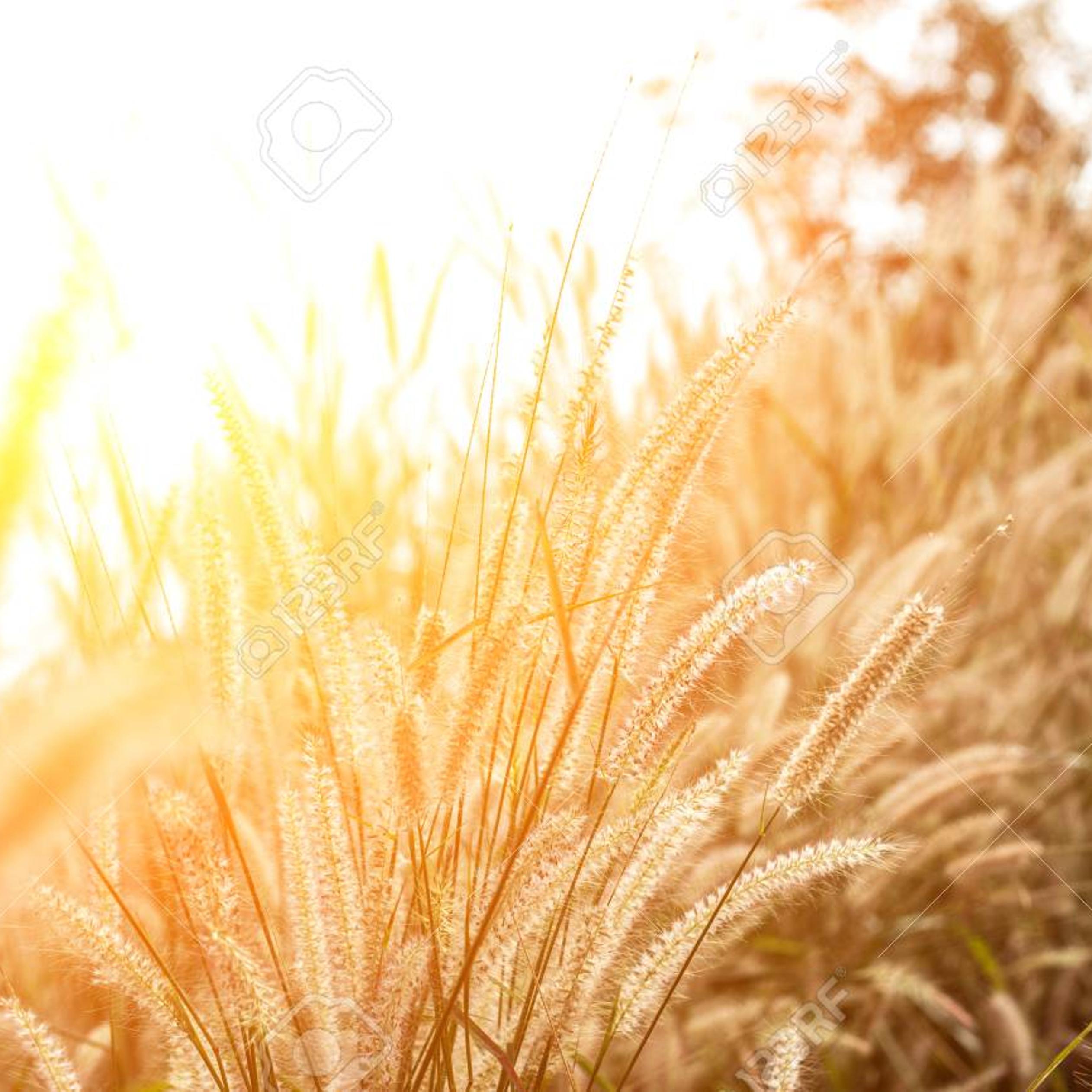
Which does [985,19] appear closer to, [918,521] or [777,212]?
[777,212]

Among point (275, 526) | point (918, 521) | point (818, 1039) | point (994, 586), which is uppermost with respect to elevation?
point (275, 526)

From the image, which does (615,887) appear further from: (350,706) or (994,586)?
(994,586)

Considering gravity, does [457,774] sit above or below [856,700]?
above

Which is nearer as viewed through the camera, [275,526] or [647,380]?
[275,526]

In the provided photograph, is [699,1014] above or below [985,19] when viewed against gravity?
below

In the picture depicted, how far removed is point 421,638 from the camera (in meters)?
0.80

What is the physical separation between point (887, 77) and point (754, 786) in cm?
887

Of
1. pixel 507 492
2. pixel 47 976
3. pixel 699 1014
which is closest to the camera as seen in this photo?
pixel 507 492

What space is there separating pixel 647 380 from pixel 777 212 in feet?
4.46

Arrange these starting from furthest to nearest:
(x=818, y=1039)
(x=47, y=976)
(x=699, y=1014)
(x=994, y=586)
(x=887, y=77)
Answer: (x=887, y=77) < (x=994, y=586) < (x=699, y=1014) < (x=47, y=976) < (x=818, y=1039)

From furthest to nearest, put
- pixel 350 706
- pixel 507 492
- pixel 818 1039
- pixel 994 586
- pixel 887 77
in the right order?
pixel 887 77 → pixel 994 586 → pixel 818 1039 → pixel 507 492 → pixel 350 706

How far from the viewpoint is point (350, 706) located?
777mm

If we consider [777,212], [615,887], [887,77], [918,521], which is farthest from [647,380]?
[887,77]

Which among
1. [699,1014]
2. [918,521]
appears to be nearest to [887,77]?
[918,521]
